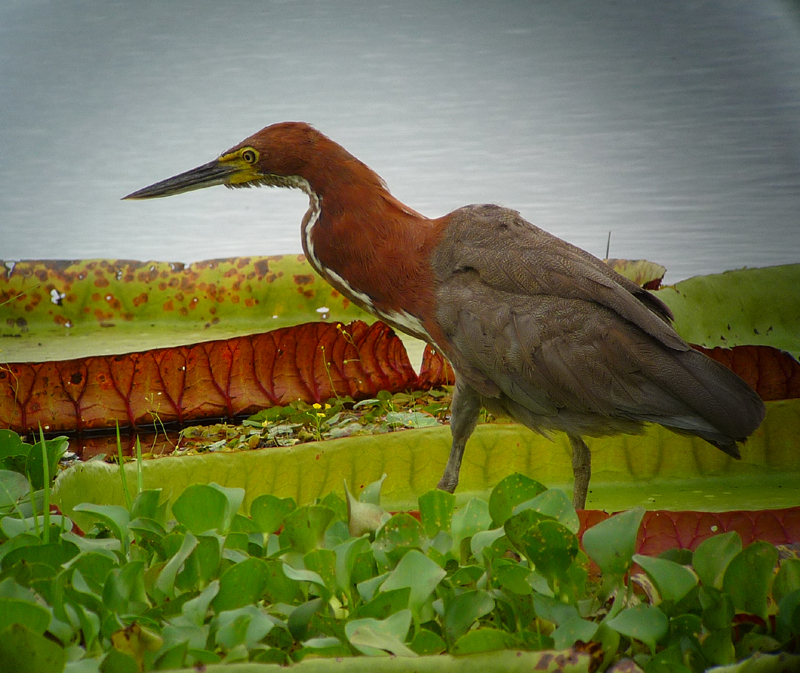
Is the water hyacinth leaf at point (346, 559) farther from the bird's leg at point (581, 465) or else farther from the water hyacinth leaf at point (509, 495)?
the bird's leg at point (581, 465)

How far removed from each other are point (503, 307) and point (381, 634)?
0.44 meters

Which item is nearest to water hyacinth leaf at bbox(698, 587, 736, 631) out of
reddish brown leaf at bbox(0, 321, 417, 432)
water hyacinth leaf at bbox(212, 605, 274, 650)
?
water hyacinth leaf at bbox(212, 605, 274, 650)

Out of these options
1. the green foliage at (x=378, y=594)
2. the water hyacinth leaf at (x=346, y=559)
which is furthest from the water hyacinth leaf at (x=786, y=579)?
the water hyacinth leaf at (x=346, y=559)

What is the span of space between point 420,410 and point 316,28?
1.64 ft

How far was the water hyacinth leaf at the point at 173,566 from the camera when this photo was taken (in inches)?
15.7

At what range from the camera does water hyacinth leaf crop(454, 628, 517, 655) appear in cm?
34

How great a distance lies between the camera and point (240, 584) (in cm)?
40

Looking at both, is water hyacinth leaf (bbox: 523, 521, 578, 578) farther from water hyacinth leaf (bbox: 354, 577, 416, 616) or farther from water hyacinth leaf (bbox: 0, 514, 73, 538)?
water hyacinth leaf (bbox: 0, 514, 73, 538)

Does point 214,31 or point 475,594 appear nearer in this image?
point 475,594

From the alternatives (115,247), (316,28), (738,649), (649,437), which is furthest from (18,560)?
(115,247)

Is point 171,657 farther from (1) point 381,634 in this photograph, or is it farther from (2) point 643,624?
(2) point 643,624

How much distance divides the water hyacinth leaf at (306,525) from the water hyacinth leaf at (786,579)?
0.24 meters

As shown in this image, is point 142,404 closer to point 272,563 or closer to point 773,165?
point 272,563

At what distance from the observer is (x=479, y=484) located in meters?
0.81
